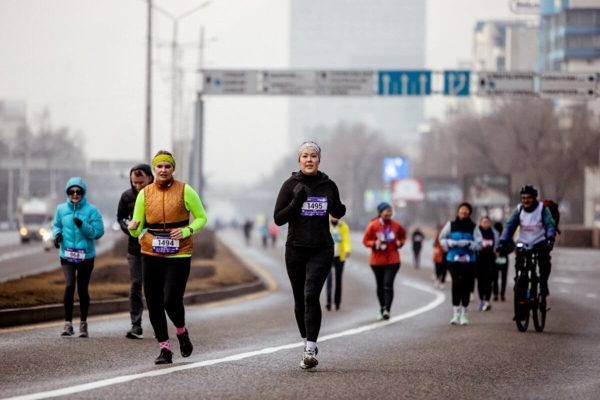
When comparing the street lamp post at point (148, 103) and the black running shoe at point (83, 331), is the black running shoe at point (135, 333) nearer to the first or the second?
the black running shoe at point (83, 331)

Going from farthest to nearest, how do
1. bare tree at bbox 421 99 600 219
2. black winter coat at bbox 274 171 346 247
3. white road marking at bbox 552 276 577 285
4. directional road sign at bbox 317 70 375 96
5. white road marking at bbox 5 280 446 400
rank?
bare tree at bbox 421 99 600 219 → directional road sign at bbox 317 70 375 96 → white road marking at bbox 552 276 577 285 → black winter coat at bbox 274 171 346 247 → white road marking at bbox 5 280 446 400

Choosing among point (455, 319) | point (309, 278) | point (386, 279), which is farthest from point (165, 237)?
point (386, 279)

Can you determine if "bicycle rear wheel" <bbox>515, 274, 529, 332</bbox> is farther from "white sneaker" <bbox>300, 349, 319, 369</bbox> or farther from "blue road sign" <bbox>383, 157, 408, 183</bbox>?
"blue road sign" <bbox>383, 157, 408, 183</bbox>

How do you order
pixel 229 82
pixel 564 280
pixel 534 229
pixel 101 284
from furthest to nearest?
pixel 229 82
pixel 564 280
pixel 101 284
pixel 534 229

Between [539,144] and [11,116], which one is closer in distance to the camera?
[539,144]

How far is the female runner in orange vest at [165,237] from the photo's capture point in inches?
413

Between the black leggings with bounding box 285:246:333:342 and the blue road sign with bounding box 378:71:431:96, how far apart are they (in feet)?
108

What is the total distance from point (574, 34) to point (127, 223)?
13096 centimetres

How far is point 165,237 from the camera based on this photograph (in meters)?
10.5

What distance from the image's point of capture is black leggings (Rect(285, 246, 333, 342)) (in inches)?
425

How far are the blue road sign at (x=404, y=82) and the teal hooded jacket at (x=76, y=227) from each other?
99.5 feet

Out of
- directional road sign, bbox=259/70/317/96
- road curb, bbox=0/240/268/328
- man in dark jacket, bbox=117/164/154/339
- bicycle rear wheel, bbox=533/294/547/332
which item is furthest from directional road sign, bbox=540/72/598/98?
man in dark jacket, bbox=117/164/154/339

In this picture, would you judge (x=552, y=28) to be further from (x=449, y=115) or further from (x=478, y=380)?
(x=478, y=380)

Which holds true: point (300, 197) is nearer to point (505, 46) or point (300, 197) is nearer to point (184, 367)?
point (184, 367)
